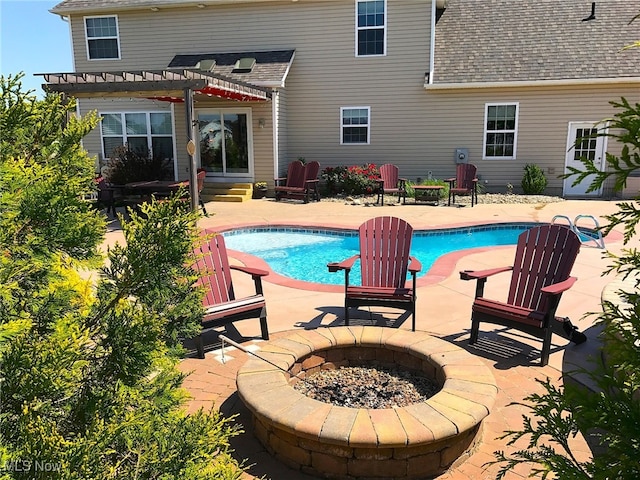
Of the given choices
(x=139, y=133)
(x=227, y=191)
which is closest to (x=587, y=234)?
(x=227, y=191)

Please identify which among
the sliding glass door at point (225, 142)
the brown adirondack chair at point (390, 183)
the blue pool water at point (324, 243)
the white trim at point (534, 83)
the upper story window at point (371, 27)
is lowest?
the blue pool water at point (324, 243)

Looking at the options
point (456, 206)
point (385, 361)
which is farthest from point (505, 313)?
point (456, 206)

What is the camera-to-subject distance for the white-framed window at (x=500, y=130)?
15.4m

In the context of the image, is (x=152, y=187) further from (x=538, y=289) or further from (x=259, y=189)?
(x=538, y=289)

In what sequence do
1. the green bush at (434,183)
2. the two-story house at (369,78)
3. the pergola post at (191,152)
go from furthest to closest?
the two-story house at (369,78) → the green bush at (434,183) → the pergola post at (191,152)

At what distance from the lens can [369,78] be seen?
1595 cm

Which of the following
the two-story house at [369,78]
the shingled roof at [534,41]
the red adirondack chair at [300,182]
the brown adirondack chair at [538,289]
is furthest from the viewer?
the two-story house at [369,78]

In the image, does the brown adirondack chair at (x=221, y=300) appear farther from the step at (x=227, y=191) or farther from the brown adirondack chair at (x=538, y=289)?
the step at (x=227, y=191)

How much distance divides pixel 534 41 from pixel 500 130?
11.1 ft

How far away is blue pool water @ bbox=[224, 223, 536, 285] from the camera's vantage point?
9344 mm

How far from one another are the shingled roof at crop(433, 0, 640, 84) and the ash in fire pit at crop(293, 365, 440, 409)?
13449 mm

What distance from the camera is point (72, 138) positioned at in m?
1.79

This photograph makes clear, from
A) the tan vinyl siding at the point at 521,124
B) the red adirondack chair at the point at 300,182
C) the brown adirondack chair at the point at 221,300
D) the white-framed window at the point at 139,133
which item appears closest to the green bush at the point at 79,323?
the brown adirondack chair at the point at 221,300

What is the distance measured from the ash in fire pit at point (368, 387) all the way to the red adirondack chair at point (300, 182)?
10.9 m
